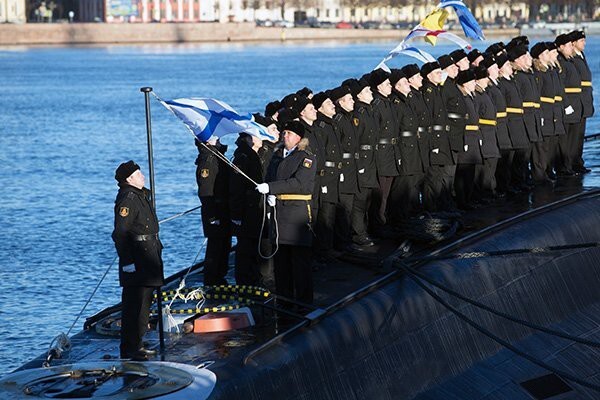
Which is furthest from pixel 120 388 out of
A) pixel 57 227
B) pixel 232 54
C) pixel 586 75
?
pixel 232 54

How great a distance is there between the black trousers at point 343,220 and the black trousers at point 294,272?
230 centimetres

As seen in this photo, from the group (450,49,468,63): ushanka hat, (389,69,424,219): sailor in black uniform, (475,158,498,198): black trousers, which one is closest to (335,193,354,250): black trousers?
(389,69,424,219): sailor in black uniform

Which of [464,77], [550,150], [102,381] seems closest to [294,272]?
[102,381]

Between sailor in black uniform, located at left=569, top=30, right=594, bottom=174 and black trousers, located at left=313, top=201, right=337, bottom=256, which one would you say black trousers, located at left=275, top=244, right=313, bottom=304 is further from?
sailor in black uniform, located at left=569, top=30, right=594, bottom=174

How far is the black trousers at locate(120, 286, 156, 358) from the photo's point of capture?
1112 cm

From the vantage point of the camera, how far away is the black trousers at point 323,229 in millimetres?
14289

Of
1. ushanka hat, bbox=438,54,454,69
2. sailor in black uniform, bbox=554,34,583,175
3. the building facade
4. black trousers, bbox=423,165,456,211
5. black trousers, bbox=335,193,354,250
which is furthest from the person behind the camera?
the building facade

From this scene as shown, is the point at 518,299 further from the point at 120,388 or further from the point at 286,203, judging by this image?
the point at 120,388

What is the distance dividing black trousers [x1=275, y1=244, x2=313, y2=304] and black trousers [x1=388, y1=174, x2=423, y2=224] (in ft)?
11.9

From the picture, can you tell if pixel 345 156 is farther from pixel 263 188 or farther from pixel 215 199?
pixel 263 188

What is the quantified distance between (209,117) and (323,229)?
2254 mm

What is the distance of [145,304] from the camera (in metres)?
11.2

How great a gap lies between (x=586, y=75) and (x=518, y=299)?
6417 mm

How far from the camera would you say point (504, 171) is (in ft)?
60.4
